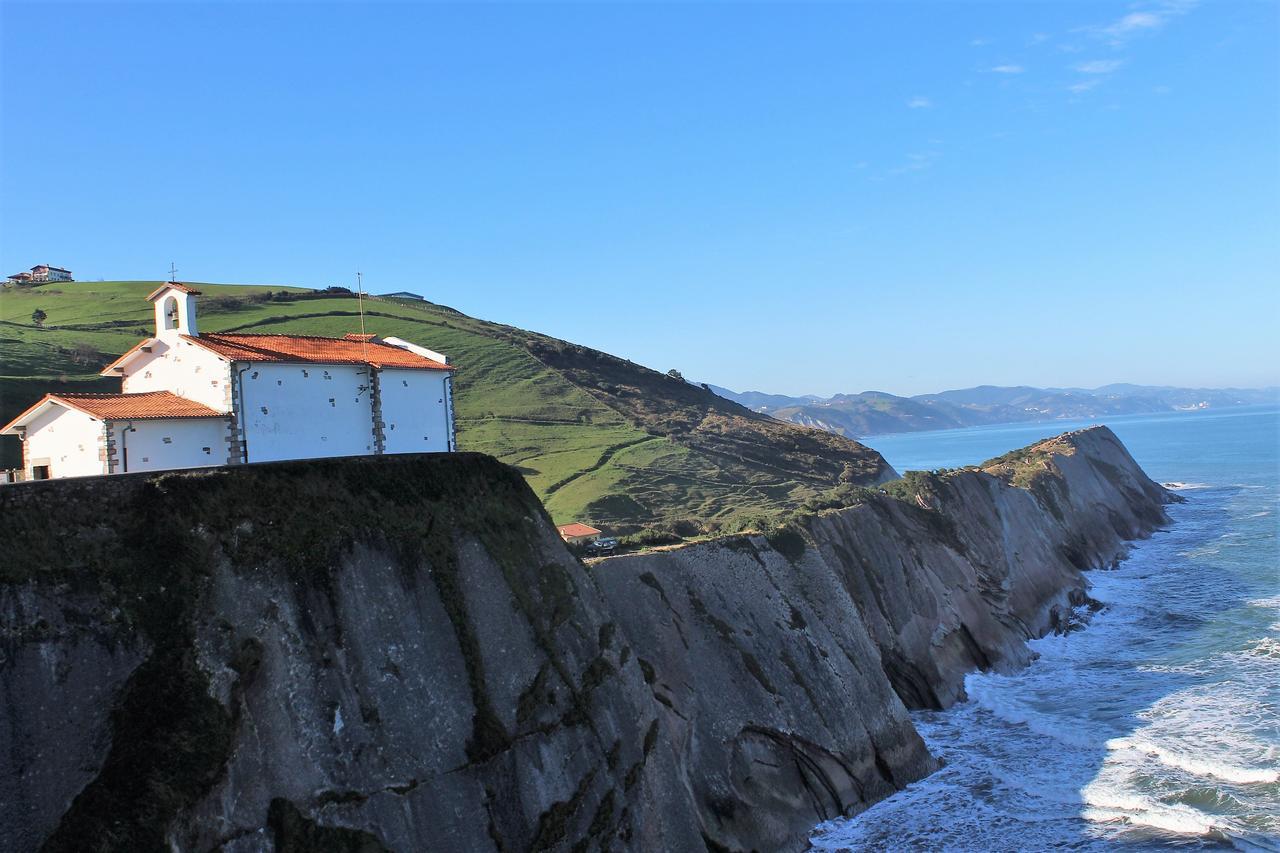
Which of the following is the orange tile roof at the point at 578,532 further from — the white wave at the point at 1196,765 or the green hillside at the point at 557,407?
the white wave at the point at 1196,765

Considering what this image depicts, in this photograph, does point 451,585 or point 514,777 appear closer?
point 514,777

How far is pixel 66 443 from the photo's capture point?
25.2 m

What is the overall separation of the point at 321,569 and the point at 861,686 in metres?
19.7

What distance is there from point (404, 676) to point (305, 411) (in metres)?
11.9

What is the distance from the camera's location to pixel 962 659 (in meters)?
40.0

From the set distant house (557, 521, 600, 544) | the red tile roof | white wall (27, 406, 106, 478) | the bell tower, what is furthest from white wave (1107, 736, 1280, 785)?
the bell tower

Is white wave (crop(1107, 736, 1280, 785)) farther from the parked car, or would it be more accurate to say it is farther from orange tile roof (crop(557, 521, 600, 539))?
orange tile roof (crop(557, 521, 600, 539))

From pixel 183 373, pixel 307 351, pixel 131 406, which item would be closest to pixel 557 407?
pixel 307 351

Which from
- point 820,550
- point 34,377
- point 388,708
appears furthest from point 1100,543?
point 34,377

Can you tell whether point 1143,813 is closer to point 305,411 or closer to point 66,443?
point 305,411

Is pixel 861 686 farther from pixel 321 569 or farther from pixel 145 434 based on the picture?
pixel 145 434

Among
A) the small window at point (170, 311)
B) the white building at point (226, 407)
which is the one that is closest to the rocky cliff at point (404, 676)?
the white building at point (226, 407)

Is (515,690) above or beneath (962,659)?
above

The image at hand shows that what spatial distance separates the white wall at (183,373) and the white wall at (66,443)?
314cm
